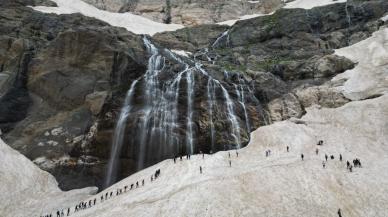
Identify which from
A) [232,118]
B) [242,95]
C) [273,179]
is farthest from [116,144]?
[273,179]

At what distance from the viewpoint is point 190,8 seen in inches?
4978

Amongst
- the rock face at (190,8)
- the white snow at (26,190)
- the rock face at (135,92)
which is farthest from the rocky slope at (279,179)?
the rock face at (190,8)

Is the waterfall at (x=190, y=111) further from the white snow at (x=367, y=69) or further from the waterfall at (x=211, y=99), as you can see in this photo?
the white snow at (x=367, y=69)

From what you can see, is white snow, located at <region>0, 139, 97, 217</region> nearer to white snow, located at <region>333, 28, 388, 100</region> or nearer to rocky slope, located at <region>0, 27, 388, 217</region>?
rocky slope, located at <region>0, 27, 388, 217</region>

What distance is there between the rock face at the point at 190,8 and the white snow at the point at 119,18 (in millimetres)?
4570

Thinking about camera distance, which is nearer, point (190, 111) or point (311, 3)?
point (190, 111)

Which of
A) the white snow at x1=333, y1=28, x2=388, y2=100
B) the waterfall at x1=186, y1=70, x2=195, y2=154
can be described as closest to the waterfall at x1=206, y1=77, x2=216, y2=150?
the waterfall at x1=186, y1=70, x2=195, y2=154

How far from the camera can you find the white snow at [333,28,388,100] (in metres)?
64.4

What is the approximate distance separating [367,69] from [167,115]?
3658 centimetres

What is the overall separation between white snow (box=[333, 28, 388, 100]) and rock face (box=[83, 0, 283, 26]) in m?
50.1

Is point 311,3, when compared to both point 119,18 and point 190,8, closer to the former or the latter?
point 190,8

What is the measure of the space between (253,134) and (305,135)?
6789 millimetres

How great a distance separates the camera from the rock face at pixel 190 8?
123875 millimetres

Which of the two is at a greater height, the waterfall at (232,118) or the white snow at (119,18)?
the white snow at (119,18)
